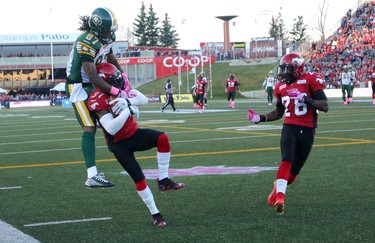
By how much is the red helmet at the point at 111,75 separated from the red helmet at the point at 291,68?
1639 mm

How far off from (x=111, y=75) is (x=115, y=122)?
699mm

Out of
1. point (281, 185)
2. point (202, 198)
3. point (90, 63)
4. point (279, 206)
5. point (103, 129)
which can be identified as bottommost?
point (202, 198)

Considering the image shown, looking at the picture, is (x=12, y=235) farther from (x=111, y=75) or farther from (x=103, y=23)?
(x=103, y=23)

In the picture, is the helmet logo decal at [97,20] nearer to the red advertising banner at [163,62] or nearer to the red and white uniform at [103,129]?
the red and white uniform at [103,129]

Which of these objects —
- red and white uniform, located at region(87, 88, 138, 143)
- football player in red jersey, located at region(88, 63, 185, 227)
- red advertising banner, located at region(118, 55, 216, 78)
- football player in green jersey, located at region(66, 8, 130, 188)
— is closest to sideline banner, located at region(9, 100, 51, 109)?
red advertising banner, located at region(118, 55, 216, 78)

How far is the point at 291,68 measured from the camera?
7.11 metres

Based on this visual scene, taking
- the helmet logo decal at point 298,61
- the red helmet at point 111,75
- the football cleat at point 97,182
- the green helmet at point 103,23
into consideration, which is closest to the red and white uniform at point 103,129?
the red helmet at point 111,75

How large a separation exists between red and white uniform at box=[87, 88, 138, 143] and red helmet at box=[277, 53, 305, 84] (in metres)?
1.64

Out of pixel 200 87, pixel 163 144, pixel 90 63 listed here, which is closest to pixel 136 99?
pixel 163 144

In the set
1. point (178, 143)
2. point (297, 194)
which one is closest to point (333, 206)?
point (297, 194)

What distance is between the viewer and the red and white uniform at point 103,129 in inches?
256

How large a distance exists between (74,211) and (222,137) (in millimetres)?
8984

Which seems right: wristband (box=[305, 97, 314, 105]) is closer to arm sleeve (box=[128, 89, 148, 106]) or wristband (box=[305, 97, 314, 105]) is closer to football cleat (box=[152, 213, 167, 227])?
arm sleeve (box=[128, 89, 148, 106])

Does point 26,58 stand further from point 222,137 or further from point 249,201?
point 249,201
